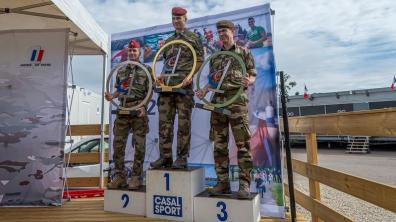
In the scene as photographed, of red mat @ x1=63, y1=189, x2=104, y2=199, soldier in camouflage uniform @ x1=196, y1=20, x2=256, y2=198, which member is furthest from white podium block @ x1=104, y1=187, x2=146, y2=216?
red mat @ x1=63, y1=189, x2=104, y2=199

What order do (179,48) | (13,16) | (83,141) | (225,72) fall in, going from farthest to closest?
(83,141) → (13,16) → (179,48) → (225,72)

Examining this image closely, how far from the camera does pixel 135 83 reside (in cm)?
349

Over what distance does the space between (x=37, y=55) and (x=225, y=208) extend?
2.72 metres

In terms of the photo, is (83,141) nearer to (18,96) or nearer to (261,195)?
(18,96)

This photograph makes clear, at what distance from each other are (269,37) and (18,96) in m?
2.85

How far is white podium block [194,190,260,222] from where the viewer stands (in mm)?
2654

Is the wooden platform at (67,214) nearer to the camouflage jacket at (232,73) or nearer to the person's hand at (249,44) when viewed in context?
the camouflage jacket at (232,73)

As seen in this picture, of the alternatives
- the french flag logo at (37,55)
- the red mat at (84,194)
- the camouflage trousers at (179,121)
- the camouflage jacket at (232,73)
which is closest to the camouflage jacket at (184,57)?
the camouflage trousers at (179,121)

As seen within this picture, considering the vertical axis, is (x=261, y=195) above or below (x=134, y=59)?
below

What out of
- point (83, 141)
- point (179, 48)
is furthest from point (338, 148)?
point (179, 48)

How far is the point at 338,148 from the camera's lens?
1786 cm

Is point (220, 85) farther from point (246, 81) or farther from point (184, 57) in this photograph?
point (184, 57)

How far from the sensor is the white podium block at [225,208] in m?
2.65

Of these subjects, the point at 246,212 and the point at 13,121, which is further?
the point at 13,121
